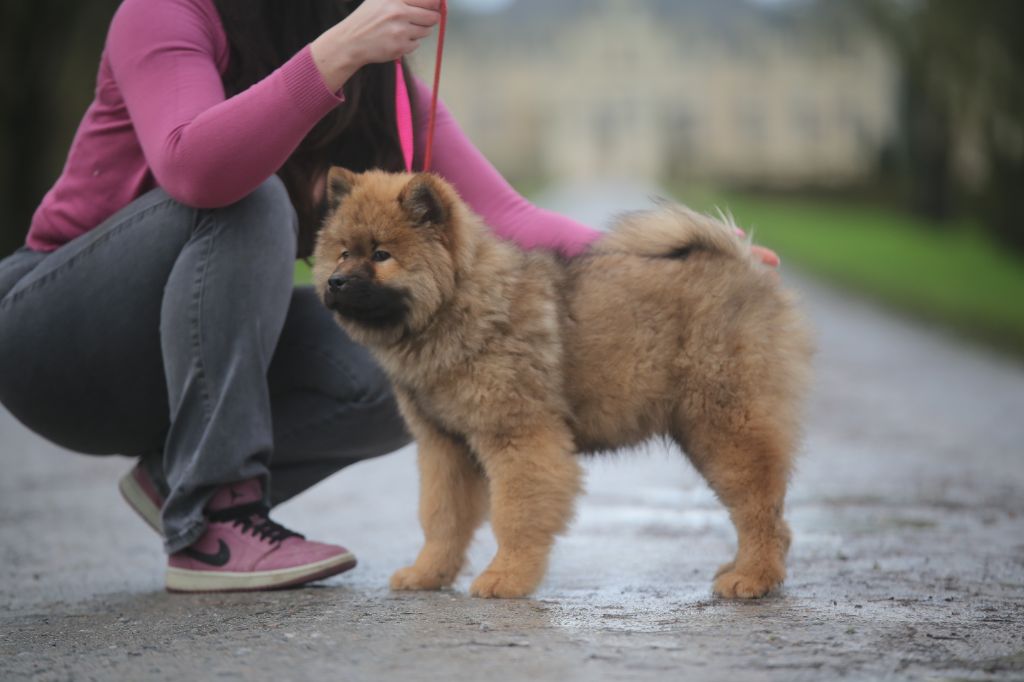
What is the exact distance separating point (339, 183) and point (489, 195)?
732 mm

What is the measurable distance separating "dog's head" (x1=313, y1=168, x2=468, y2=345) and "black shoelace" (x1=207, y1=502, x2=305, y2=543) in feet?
1.94

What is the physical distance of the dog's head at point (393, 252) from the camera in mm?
3395

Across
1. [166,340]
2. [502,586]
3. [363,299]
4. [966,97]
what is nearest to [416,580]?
[502,586]

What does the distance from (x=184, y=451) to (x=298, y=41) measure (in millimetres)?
1200

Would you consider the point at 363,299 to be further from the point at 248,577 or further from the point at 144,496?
the point at 144,496

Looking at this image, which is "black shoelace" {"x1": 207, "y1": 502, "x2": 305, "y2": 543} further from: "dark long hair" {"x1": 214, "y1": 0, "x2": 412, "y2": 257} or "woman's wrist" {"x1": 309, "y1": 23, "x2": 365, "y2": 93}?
"woman's wrist" {"x1": 309, "y1": 23, "x2": 365, "y2": 93}

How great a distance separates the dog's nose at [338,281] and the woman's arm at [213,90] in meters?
0.35

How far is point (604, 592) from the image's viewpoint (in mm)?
3551

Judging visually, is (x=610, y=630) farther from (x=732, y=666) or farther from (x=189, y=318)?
(x=189, y=318)

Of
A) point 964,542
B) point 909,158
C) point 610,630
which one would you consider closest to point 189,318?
point 610,630

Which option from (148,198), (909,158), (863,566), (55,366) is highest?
(909,158)

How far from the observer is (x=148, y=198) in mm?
3711

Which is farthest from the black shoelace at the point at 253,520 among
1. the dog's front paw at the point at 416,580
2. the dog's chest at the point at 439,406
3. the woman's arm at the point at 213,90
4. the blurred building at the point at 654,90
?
the blurred building at the point at 654,90

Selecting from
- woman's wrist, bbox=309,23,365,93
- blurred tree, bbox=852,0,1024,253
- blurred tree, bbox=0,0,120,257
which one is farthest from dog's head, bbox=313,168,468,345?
blurred tree, bbox=852,0,1024,253
